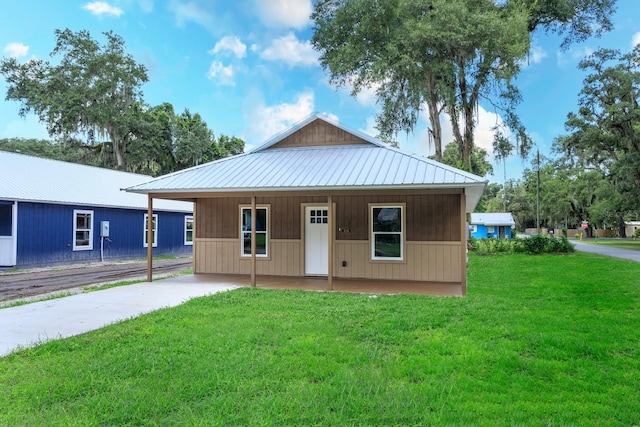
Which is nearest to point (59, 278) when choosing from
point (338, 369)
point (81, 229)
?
point (81, 229)

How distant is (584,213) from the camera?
4784 centimetres

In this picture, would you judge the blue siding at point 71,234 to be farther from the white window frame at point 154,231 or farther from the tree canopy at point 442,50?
the tree canopy at point 442,50

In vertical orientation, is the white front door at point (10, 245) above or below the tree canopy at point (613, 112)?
below

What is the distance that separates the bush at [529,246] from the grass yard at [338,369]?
12.7m

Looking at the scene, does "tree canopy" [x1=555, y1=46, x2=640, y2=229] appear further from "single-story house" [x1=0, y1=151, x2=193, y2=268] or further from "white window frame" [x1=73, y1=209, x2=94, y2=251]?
"white window frame" [x1=73, y1=209, x2=94, y2=251]

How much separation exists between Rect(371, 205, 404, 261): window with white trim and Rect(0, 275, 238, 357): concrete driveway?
3.84 m

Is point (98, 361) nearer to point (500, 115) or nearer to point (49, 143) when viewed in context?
point (500, 115)

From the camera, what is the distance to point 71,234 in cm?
1535

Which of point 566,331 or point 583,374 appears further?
point 566,331

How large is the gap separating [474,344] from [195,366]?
3257 millimetres

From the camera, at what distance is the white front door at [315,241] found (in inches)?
435

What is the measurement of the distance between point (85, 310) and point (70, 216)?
9.97 meters

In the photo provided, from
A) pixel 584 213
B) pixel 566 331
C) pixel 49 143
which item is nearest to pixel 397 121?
pixel 566 331

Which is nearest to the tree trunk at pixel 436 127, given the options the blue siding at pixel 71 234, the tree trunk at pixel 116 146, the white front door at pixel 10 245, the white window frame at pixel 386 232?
the white window frame at pixel 386 232
